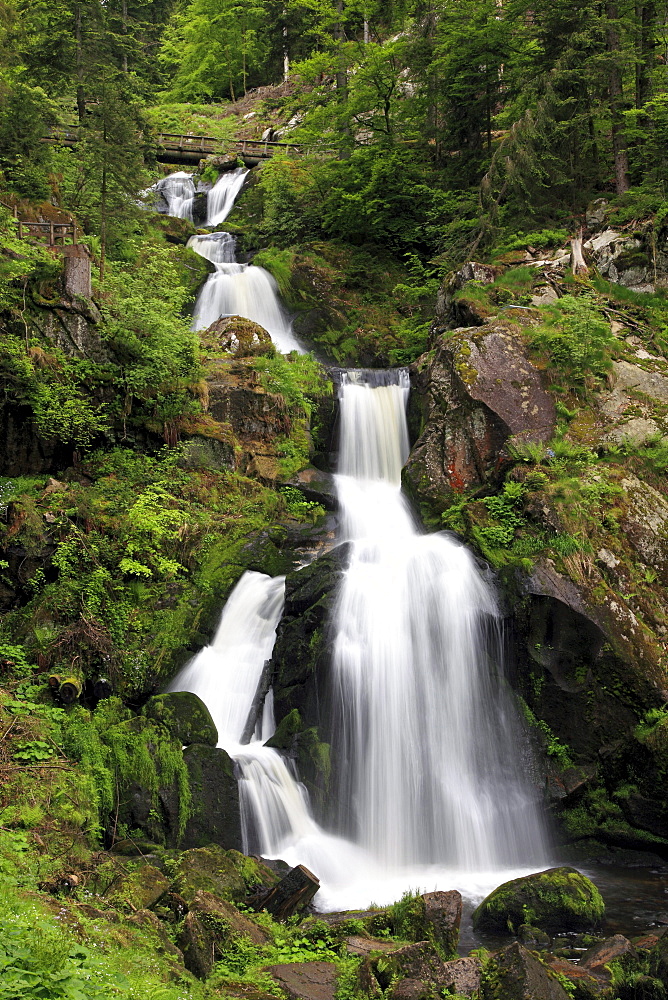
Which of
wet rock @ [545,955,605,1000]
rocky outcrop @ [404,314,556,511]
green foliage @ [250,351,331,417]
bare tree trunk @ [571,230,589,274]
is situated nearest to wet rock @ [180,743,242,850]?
wet rock @ [545,955,605,1000]

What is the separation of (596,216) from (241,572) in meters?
12.7

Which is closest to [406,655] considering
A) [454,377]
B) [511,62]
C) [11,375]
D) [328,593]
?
[328,593]

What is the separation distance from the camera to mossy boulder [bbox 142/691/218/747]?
8.98 metres

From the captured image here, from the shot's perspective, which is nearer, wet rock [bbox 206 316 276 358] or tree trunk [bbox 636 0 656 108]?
wet rock [bbox 206 316 276 358]

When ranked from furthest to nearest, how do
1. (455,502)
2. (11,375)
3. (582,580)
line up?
(455,502) < (11,375) < (582,580)

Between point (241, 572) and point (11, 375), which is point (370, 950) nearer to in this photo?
point (241, 572)

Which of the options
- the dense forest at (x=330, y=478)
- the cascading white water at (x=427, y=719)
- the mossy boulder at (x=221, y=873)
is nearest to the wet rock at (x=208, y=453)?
the dense forest at (x=330, y=478)

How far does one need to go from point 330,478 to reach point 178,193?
17454mm

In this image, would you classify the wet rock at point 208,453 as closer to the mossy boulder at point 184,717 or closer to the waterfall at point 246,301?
the mossy boulder at point 184,717

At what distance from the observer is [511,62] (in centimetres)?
2016

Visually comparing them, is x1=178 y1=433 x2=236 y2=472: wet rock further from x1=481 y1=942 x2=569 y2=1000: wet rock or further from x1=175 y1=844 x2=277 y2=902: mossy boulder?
x1=481 y1=942 x2=569 y2=1000: wet rock

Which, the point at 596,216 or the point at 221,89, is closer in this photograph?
the point at 596,216

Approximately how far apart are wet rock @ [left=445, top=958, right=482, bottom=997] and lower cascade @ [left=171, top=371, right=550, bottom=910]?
2.21m

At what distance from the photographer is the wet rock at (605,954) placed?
20.7 feet
